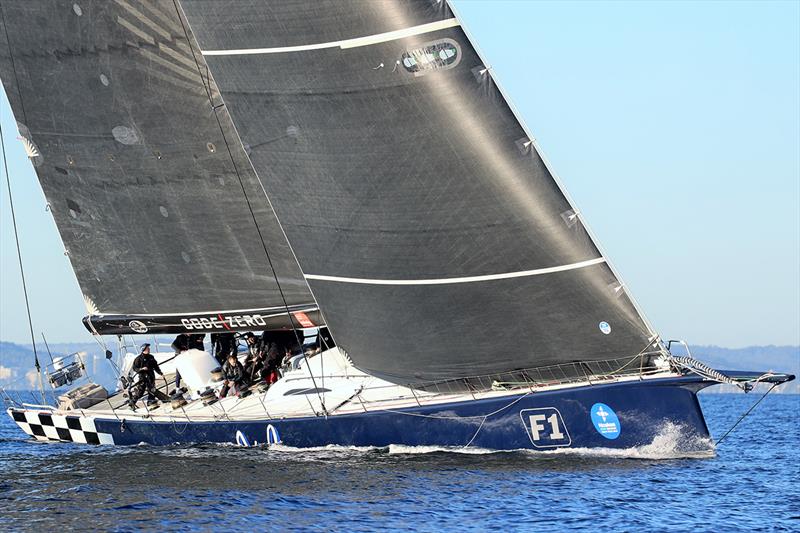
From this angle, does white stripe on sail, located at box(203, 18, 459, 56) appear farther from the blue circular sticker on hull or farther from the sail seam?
the blue circular sticker on hull

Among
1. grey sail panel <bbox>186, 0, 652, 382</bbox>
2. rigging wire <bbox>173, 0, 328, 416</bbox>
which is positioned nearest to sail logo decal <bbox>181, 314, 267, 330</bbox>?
rigging wire <bbox>173, 0, 328, 416</bbox>

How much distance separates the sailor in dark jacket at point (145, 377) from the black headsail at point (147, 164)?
749 millimetres

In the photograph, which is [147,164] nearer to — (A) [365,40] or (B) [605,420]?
(A) [365,40]

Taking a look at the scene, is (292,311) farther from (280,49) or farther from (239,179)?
(280,49)

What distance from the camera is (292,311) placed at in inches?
908

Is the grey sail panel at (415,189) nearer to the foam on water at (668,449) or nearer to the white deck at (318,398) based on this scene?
the white deck at (318,398)

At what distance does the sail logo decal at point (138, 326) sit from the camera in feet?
82.4

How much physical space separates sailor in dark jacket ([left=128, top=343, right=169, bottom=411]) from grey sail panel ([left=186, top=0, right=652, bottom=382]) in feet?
18.6

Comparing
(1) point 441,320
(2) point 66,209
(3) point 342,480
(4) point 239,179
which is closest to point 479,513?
(3) point 342,480

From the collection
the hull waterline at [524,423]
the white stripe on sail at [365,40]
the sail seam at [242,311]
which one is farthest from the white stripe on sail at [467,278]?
the white stripe on sail at [365,40]

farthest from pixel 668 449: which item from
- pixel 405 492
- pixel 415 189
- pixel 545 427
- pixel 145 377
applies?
pixel 145 377

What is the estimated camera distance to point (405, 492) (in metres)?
16.8

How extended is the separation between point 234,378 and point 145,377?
212 centimetres

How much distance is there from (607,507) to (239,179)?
34.2 ft
